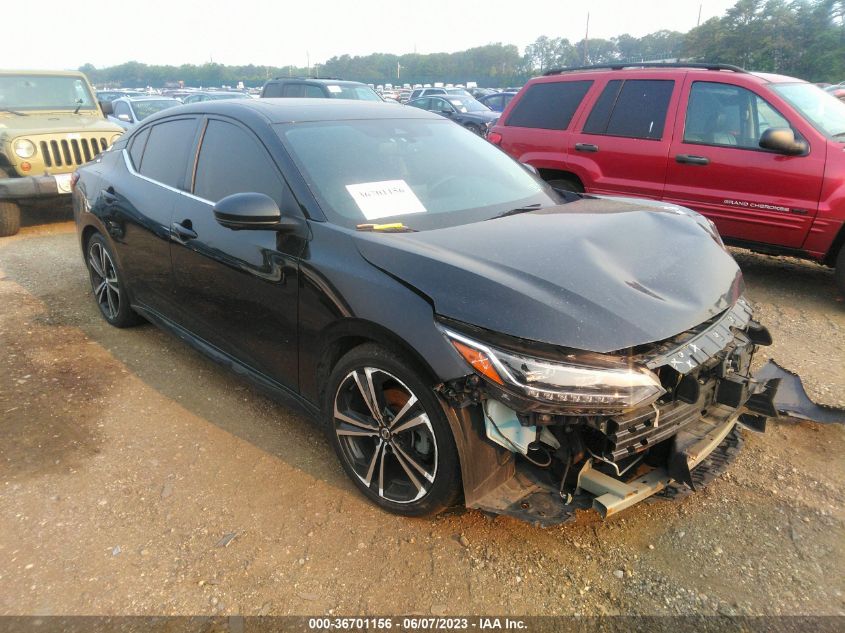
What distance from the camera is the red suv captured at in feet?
16.1

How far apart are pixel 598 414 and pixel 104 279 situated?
13.5 feet

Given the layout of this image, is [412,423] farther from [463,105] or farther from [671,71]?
[463,105]

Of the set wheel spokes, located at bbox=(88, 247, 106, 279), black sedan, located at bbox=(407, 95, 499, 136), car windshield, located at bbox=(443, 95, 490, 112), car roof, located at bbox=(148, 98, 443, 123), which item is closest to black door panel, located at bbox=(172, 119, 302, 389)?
car roof, located at bbox=(148, 98, 443, 123)

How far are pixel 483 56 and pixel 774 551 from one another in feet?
334

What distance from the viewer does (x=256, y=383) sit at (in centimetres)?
317

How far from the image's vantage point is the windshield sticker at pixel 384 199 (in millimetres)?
2811

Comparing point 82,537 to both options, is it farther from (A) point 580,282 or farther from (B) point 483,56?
(B) point 483,56

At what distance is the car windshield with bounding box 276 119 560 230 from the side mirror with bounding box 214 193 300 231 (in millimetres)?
210

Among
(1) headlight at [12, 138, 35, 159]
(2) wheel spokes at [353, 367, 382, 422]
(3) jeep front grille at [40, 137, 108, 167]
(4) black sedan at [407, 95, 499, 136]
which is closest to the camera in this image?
(2) wheel spokes at [353, 367, 382, 422]

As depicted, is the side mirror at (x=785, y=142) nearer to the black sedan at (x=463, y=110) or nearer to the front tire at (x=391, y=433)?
the front tire at (x=391, y=433)

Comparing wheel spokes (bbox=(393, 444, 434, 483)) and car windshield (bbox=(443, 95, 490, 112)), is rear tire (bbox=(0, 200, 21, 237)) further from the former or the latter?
car windshield (bbox=(443, 95, 490, 112))

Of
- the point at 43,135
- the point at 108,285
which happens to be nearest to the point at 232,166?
the point at 108,285

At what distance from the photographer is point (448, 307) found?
218 centimetres

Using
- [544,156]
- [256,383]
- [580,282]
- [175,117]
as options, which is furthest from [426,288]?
[544,156]
